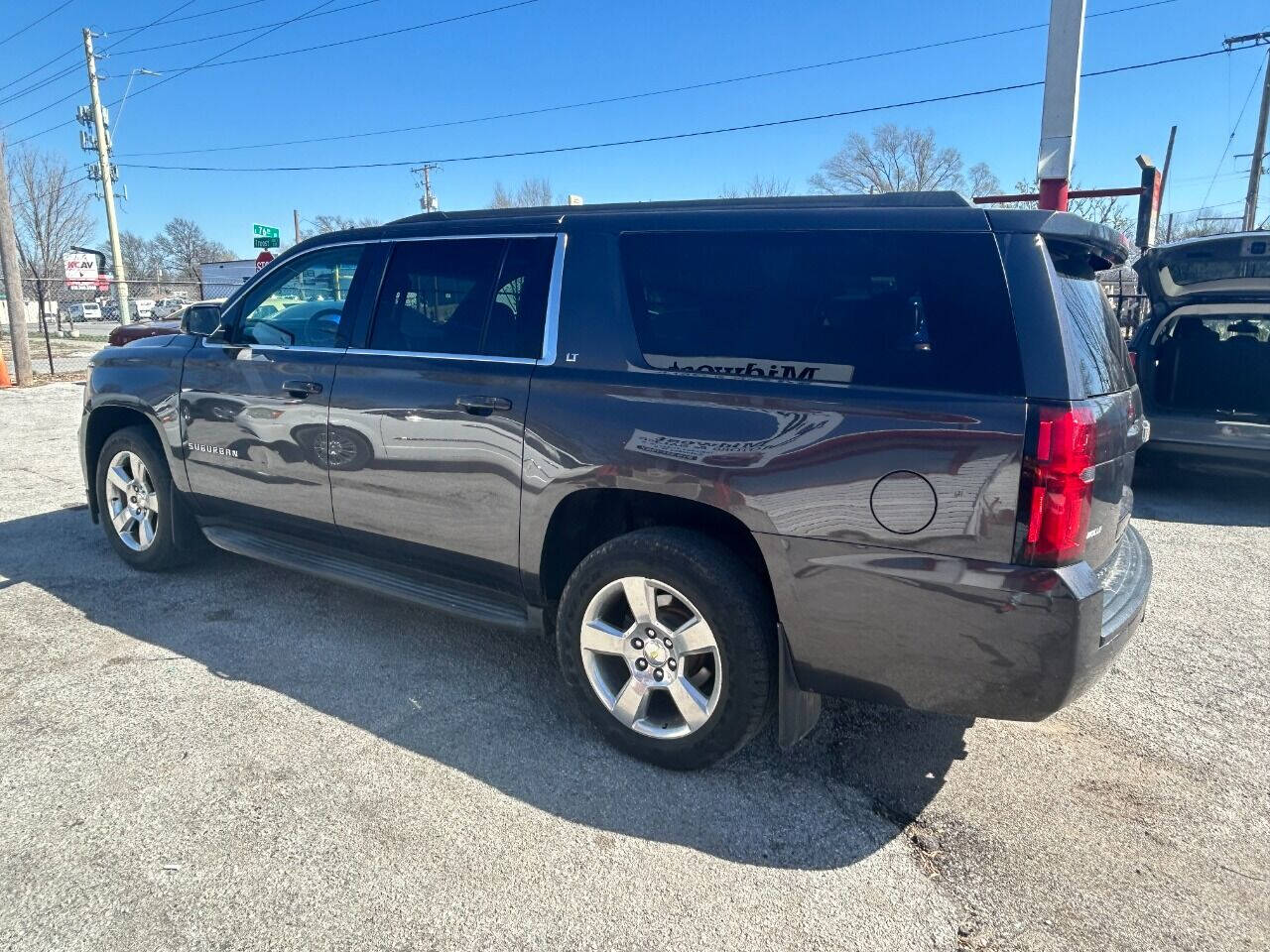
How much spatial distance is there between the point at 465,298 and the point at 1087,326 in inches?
93.9

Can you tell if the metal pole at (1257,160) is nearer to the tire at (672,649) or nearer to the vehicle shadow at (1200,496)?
the vehicle shadow at (1200,496)

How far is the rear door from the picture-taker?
11.1ft

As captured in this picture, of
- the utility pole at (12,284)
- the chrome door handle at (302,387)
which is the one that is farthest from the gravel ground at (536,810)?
the utility pole at (12,284)

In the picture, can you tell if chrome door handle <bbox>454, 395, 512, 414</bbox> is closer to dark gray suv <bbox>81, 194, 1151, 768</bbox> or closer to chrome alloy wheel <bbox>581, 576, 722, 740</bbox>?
dark gray suv <bbox>81, 194, 1151, 768</bbox>

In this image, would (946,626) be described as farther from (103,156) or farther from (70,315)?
(70,315)

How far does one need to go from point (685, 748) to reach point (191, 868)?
5.20 ft

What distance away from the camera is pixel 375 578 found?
12.9ft


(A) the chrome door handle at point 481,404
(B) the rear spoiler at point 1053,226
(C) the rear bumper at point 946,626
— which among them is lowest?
(C) the rear bumper at point 946,626

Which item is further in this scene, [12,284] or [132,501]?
[12,284]

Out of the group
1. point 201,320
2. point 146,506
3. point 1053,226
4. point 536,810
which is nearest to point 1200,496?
point 1053,226

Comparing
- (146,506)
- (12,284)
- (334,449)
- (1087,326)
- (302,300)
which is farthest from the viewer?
(12,284)

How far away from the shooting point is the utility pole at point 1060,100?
28.3 ft

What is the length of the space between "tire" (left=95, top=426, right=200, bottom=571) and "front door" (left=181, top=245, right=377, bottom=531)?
281mm

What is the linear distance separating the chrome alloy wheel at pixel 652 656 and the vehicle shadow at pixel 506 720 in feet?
0.69
